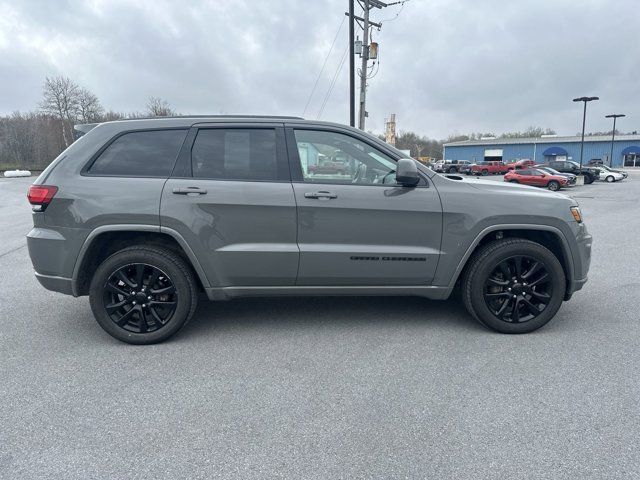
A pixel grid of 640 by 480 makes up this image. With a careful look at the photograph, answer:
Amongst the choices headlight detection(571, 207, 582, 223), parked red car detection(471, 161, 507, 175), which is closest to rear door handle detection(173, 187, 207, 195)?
headlight detection(571, 207, 582, 223)

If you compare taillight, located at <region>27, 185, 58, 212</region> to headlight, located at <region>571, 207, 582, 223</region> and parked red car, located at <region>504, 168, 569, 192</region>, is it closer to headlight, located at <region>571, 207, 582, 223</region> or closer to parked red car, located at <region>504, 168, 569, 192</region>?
headlight, located at <region>571, 207, 582, 223</region>

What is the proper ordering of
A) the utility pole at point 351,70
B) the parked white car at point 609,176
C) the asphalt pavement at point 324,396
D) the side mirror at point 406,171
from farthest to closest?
the parked white car at point 609,176
the utility pole at point 351,70
the side mirror at point 406,171
the asphalt pavement at point 324,396

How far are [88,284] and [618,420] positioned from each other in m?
4.01

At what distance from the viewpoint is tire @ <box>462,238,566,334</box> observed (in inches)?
138

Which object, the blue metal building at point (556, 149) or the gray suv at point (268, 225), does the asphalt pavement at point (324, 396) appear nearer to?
the gray suv at point (268, 225)

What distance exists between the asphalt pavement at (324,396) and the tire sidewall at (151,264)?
134mm

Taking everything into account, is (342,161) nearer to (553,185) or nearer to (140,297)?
(140,297)

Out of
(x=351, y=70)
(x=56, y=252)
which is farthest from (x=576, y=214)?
(x=351, y=70)

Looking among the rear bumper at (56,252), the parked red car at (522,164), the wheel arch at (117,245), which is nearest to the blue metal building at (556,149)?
the parked red car at (522,164)

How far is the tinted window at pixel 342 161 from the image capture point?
3451 mm

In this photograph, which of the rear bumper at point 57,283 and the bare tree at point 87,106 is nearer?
the rear bumper at point 57,283

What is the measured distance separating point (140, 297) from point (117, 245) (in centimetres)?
50

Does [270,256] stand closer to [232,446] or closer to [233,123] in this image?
[233,123]

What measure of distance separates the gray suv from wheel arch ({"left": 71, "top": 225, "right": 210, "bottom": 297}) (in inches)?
0.4
